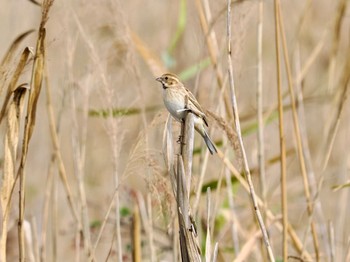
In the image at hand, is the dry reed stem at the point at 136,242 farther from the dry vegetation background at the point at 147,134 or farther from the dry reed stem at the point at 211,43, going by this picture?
the dry reed stem at the point at 211,43

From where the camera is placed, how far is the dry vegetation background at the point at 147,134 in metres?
2.29

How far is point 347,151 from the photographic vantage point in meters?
3.28

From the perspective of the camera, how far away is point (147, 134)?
1.95m

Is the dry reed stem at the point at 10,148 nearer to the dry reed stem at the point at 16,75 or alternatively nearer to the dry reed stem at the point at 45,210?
the dry reed stem at the point at 16,75

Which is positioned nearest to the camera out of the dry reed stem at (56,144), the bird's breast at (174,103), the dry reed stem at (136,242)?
the bird's breast at (174,103)

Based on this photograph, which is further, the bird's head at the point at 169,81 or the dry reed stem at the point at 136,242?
the dry reed stem at the point at 136,242

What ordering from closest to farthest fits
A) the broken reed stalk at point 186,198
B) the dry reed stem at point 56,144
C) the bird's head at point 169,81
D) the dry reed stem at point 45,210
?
the broken reed stalk at point 186,198, the bird's head at point 169,81, the dry reed stem at point 56,144, the dry reed stem at point 45,210

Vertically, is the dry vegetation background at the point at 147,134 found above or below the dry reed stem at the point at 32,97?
above

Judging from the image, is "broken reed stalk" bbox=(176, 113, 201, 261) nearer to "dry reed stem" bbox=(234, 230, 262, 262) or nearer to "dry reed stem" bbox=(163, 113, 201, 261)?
"dry reed stem" bbox=(163, 113, 201, 261)

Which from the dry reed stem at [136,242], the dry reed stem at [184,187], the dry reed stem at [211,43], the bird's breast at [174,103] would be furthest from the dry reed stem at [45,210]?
the dry reed stem at [184,187]

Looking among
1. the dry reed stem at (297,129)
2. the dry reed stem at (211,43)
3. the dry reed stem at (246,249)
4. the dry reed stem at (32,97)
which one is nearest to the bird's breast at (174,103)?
the dry reed stem at (32,97)

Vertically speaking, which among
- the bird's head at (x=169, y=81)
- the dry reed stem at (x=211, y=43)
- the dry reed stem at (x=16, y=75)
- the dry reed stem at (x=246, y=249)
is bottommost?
the dry reed stem at (x=246, y=249)

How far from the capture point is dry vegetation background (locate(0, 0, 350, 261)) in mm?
2291

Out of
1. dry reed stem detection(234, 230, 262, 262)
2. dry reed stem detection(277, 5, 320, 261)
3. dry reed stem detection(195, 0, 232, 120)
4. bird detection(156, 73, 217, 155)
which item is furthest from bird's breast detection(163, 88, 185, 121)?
dry reed stem detection(234, 230, 262, 262)
